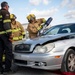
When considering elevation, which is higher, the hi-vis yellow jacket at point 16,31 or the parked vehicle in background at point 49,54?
Answer: the hi-vis yellow jacket at point 16,31

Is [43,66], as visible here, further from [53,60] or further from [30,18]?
[30,18]

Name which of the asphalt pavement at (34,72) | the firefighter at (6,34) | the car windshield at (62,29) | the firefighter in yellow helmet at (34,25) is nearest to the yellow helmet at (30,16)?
the firefighter in yellow helmet at (34,25)

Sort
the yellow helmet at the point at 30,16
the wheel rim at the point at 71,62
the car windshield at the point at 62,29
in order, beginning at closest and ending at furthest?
1. the wheel rim at the point at 71,62
2. the car windshield at the point at 62,29
3. the yellow helmet at the point at 30,16

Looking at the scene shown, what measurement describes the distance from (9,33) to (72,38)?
5.51 ft

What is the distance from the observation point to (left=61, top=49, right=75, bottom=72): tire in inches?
217

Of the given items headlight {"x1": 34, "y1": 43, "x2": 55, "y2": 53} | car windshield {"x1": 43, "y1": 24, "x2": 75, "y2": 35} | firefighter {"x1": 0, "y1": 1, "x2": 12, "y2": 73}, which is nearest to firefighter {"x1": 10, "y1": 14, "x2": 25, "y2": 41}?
car windshield {"x1": 43, "y1": 24, "x2": 75, "y2": 35}

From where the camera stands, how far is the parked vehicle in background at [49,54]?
5.36 metres

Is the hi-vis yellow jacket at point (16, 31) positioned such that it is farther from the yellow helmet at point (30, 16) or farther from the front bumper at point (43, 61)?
the front bumper at point (43, 61)

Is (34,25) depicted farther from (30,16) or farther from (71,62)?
(71,62)

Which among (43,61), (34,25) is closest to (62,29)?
(34,25)

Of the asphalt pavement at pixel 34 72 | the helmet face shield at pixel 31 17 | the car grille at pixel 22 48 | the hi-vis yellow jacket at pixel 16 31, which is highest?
the helmet face shield at pixel 31 17

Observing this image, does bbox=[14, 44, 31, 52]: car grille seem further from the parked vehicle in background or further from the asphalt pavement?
A: the asphalt pavement

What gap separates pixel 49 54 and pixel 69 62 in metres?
0.66

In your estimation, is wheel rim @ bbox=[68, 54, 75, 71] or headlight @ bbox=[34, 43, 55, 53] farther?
wheel rim @ bbox=[68, 54, 75, 71]
